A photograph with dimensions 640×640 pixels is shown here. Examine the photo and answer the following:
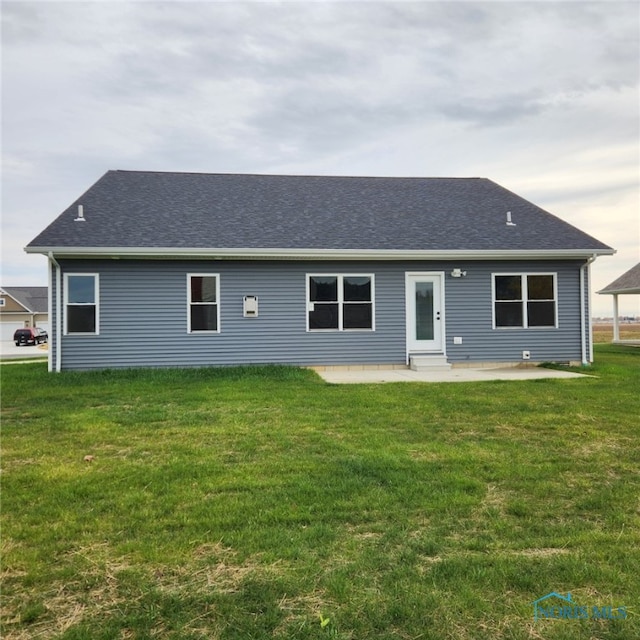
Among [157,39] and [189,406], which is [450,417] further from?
[157,39]

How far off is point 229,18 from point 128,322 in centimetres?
665

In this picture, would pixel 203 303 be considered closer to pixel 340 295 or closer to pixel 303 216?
pixel 340 295

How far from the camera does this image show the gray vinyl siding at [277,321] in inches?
438

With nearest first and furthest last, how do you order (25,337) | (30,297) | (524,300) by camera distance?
(524,300)
(25,337)
(30,297)

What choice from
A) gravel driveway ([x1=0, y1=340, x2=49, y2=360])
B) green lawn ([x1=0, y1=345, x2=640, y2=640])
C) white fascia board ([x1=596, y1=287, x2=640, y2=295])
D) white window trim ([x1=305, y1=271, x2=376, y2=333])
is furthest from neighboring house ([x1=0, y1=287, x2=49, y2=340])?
white fascia board ([x1=596, y1=287, x2=640, y2=295])

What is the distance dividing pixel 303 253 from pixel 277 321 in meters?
1.70

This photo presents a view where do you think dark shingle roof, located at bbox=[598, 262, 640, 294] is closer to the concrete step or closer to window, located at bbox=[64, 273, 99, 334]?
the concrete step

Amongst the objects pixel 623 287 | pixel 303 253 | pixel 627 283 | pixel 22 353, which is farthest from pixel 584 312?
pixel 22 353

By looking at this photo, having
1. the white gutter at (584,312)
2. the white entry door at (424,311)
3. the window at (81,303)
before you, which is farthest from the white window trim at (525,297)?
the window at (81,303)

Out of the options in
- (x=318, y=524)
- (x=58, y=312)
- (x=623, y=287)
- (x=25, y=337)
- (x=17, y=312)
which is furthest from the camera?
(x=17, y=312)

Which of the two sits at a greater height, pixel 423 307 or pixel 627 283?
pixel 627 283

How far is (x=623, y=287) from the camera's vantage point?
21.5m

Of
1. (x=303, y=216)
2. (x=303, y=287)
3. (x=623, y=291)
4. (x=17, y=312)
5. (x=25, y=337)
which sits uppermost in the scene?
(x=303, y=216)

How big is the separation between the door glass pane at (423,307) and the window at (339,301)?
3.81 ft
